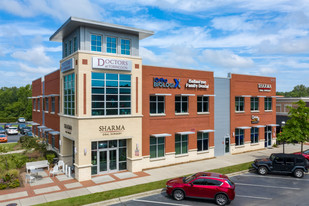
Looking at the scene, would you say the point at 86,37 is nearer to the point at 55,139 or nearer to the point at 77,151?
the point at 77,151

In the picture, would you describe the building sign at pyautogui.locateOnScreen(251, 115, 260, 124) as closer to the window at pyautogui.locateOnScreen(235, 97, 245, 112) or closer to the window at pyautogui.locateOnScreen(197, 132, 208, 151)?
the window at pyautogui.locateOnScreen(235, 97, 245, 112)

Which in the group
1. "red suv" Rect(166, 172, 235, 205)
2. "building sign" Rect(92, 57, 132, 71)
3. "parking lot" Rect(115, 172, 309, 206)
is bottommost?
"parking lot" Rect(115, 172, 309, 206)

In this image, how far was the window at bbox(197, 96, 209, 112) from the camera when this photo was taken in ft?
89.9

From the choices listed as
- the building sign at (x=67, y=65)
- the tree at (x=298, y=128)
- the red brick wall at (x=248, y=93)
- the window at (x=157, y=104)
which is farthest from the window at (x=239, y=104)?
the building sign at (x=67, y=65)

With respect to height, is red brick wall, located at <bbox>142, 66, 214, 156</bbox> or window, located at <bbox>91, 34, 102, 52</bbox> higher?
window, located at <bbox>91, 34, 102, 52</bbox>

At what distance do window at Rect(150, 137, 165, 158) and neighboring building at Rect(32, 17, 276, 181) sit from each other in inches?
3.8

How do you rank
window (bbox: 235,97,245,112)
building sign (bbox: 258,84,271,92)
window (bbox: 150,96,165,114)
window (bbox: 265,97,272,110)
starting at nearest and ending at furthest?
window (bbox: 150,96,165,114) → window (bbox: 235,97,245,112) → building sign (bbox: 258,84,271,92) → window (bbox: 265,97,272,110)

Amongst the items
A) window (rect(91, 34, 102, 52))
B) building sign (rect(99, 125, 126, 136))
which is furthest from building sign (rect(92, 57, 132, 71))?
building sign (rect(99, 125, 126, 136))

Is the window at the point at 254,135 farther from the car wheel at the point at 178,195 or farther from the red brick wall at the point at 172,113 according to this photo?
the car wheel at the point at 178,195

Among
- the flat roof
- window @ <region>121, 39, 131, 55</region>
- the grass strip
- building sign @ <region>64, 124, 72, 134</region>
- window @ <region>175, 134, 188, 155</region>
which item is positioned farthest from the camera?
window @ <region>175, 134, 188, 155</region>

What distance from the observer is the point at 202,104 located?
90.6ft

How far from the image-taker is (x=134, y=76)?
22062 mm

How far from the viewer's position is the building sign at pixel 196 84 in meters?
26.1

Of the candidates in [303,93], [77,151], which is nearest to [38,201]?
[77,151]
